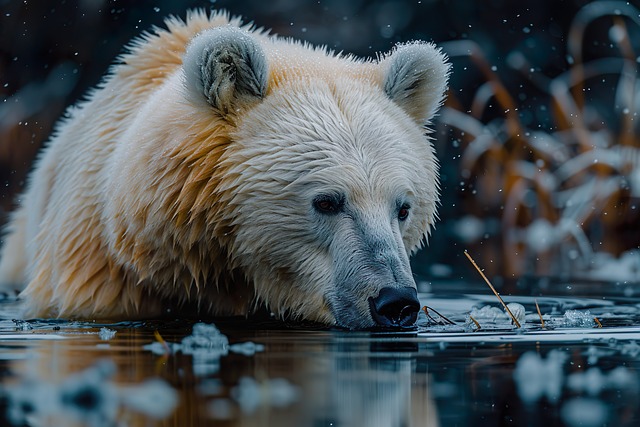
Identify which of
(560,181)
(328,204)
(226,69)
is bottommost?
(328,204)

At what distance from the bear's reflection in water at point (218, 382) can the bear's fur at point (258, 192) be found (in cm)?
57

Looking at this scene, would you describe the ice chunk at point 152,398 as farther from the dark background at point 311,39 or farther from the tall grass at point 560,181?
the dark background at point 311,39

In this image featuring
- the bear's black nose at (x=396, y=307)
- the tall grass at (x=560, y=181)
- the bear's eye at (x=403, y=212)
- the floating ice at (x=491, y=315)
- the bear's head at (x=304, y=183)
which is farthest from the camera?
the tall grass at (x=560, y=181)

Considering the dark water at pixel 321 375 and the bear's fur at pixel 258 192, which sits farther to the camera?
the bear's fur at pixel 258 192

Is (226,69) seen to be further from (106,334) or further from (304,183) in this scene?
(106,334)

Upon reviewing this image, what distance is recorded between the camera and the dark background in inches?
479

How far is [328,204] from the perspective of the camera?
5262 mm

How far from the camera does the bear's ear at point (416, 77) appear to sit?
5.79 meters

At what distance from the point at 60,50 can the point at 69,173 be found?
7.56 meters

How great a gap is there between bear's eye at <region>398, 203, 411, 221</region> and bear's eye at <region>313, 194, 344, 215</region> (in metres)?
0.35

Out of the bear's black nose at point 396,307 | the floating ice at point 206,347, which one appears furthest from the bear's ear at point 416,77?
the floating ice at point 206,347

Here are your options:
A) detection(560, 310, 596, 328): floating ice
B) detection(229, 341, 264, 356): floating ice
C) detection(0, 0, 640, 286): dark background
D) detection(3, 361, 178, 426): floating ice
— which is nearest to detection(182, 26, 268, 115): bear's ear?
detection(229, 341, 264, 356): floating ice

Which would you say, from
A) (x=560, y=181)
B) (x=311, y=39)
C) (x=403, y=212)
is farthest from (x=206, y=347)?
(x=311, y=39)

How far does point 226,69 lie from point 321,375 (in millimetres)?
2030
